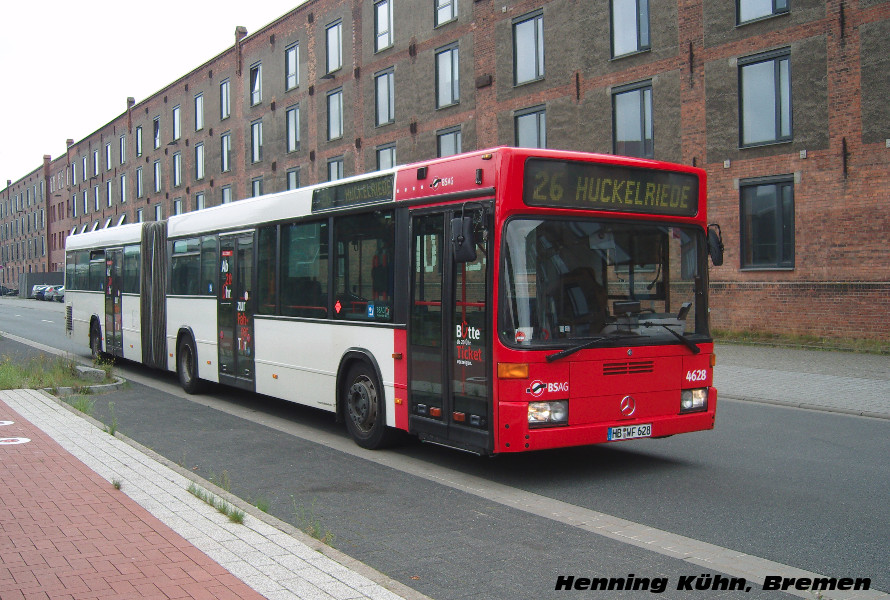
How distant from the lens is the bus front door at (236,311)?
1181 centimetres

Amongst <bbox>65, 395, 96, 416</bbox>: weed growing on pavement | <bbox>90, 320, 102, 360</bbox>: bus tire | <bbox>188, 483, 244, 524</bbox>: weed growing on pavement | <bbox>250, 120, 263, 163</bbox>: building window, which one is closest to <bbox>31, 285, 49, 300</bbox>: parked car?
<bbox>250, 120, 263, 163</bbox>: building window

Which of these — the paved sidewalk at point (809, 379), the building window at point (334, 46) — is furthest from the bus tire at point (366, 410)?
the building window at point (334, 46)

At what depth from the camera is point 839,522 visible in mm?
6086

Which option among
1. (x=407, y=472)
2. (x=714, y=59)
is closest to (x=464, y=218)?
(x=407, y=472)

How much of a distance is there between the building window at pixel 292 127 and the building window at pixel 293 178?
104 cm

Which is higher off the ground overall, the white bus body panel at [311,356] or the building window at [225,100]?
the building window at [225,100]

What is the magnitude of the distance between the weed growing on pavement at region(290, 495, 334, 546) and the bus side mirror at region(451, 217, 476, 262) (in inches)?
91.4

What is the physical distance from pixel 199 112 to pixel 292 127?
1275 centimetres

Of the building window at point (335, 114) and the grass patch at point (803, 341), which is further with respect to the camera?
the building window at point (335, 114)

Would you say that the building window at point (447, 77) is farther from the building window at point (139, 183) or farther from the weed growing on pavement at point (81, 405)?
the building window at point (139, 183)

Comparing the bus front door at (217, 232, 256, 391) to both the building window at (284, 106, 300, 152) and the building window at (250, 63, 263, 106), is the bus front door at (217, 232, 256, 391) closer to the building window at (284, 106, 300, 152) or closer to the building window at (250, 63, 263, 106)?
the building window at (284, 106, 300, 152)

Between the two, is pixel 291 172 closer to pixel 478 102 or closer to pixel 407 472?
pixel 478 102

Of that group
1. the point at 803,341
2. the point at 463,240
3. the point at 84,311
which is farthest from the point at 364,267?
the point at 803,341

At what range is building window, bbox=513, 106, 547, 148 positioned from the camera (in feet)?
91.2
